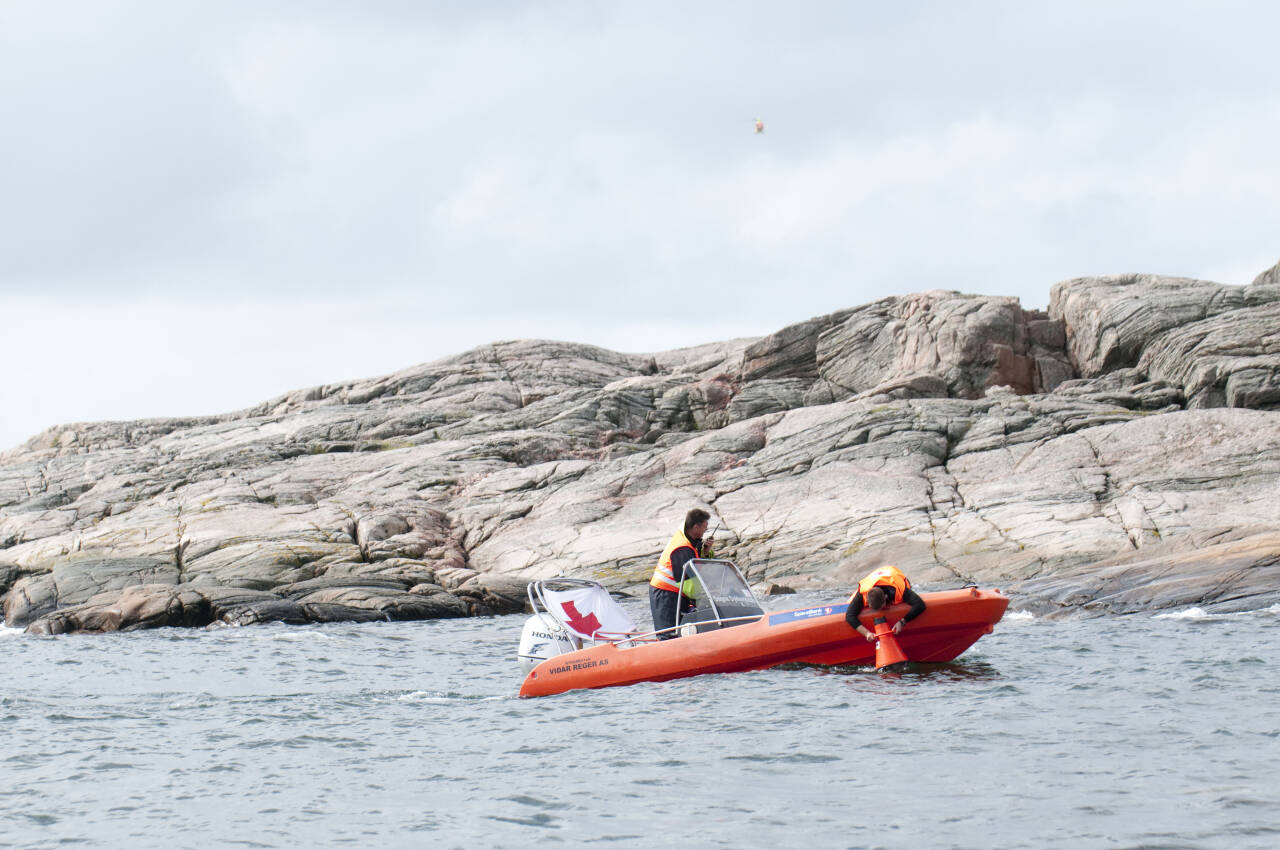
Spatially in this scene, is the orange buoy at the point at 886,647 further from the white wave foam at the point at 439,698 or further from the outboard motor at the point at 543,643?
the white wave foam at the point at 439,698

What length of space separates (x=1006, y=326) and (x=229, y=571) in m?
30.5

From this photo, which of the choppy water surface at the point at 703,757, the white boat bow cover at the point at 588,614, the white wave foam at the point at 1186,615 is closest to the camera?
the choppy water surface at the point at 703,757

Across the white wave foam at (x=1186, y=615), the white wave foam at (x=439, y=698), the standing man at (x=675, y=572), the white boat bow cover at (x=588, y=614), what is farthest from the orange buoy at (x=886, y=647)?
the white wave foam at (x=1186, y=615)

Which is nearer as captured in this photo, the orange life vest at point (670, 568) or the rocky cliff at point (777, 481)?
the orange life vest at point (670, 568)

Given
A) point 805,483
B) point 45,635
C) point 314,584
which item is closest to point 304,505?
point 314,584

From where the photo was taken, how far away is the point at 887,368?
48.9 meters

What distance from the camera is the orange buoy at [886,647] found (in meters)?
14.2

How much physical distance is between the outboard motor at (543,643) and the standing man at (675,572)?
4.50 ft

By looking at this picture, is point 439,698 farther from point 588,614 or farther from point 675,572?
point 675,572

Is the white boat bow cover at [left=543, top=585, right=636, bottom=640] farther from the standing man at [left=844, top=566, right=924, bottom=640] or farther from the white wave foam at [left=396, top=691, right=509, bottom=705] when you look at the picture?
the standing man at [left=844, top=566, right=924, bottom=640]

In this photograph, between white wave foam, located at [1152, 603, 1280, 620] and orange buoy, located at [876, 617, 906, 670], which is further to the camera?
white wave foam, located at [1152, 603, 1280, 620]

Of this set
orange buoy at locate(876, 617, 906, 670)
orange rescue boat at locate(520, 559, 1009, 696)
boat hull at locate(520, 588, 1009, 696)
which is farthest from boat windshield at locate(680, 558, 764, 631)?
orange buoy at locate(876, 617, 906, 670)

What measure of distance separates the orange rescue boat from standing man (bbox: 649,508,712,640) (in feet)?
0.59

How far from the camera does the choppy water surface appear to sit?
8.51 meters
